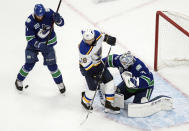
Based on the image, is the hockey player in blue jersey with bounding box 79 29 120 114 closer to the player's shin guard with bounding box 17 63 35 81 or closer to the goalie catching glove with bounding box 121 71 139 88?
the goalie catching glove with bounding box 121 71 139 88

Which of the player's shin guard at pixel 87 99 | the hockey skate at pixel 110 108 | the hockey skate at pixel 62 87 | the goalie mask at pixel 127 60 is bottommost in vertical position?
the hockey skate at pixel 110 108

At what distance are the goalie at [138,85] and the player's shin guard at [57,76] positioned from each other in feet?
2.06

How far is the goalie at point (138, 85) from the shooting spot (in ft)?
16.1

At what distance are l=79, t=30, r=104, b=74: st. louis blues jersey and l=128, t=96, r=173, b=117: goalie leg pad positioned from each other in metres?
0.61

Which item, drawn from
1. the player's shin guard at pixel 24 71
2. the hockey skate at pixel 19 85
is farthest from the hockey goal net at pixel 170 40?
the hockey skate at pixel 19 85

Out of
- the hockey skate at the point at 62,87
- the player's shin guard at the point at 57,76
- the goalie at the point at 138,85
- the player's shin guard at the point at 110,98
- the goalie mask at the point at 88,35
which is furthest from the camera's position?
the hockey skate at the point at 62,87

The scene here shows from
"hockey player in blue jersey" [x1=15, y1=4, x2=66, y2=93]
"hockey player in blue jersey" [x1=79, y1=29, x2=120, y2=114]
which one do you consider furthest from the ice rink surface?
"hockey player in blue jersey" [x1=15, y1=4, x2=66, y2=93]

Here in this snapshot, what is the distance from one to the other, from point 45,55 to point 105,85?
2.60 feet

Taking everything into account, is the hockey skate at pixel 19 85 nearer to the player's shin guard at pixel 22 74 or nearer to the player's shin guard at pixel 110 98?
the player's shin guard at pixel 22 74

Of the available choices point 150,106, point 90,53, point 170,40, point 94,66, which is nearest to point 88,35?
point 90,53

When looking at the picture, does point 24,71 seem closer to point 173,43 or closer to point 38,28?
point 38,28

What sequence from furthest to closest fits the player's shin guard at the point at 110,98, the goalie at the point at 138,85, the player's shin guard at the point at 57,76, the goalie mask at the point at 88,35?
the player's shin guard at the point at 57,76, the player's shin guard at the point at 110,98, the goalie at the point at 138,85, the goalie mask at the point at 88,35

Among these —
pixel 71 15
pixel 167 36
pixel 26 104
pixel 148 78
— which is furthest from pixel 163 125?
pixel 71 15

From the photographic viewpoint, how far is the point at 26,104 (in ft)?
17.7
